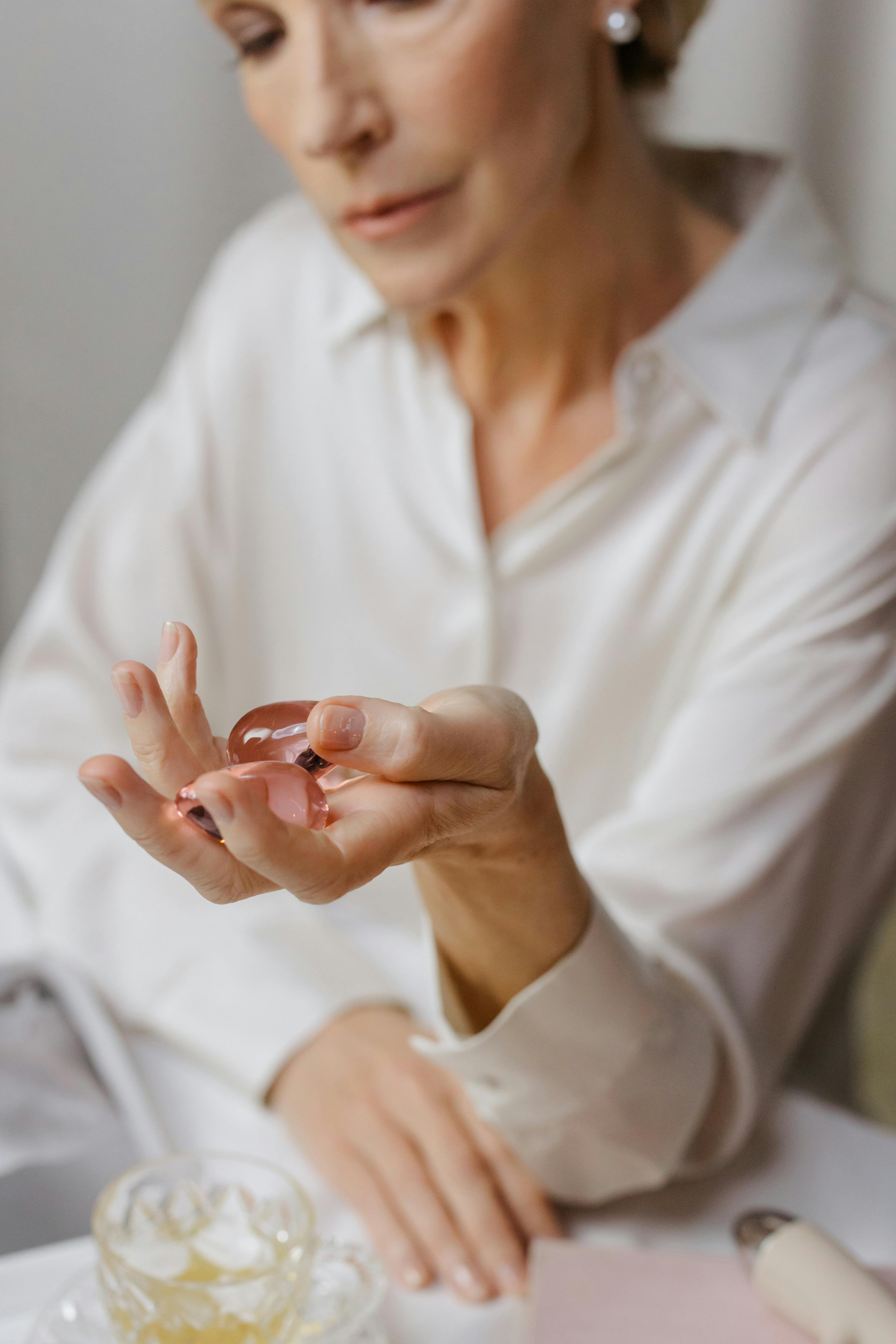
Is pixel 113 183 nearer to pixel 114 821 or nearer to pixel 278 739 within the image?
pixel 114 821

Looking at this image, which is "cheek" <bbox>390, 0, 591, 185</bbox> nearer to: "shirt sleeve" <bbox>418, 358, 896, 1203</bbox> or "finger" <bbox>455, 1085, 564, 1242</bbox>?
"shirt sleeve" <bbox>418, 358, 896, 1203</bbox>

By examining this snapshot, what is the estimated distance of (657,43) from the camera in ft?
2.76

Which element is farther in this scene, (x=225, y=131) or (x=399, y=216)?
(x=225, y=131)

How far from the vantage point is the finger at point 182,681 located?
0.39 meters

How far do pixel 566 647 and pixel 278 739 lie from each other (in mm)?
508

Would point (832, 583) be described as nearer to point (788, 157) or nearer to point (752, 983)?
point (752, 983)

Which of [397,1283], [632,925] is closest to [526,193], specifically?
[632,925]

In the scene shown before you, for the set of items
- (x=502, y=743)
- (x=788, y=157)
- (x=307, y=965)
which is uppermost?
(x=502, y=743)

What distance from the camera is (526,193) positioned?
2.48ft

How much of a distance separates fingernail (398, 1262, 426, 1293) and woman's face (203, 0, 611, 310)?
51 cm

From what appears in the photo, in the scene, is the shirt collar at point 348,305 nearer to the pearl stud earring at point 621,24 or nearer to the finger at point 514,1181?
the pearl stud earring at point 621,24

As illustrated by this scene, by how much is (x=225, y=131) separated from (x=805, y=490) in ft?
3.80

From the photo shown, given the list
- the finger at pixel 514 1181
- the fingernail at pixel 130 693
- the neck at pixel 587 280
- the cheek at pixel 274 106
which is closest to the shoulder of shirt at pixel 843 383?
the neck at pixel 587 280

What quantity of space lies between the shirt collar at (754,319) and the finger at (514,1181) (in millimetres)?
439
